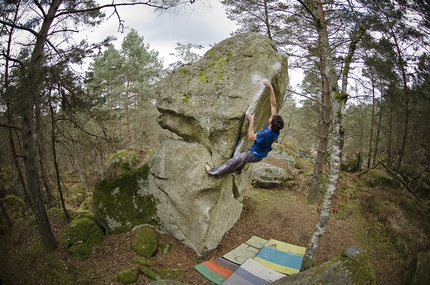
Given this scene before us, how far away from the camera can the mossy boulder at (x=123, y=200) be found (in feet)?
22.6

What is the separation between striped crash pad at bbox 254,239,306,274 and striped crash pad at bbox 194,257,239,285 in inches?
30.9

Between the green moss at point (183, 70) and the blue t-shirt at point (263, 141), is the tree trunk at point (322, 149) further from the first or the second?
the green moss at point (183, 70)

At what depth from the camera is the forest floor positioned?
226 inches

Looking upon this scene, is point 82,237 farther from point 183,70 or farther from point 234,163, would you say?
point 183,70

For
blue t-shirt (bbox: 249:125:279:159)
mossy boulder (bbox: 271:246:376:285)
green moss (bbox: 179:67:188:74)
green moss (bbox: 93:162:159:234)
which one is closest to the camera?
mossy boulder (bbox: 271:246:376:285)

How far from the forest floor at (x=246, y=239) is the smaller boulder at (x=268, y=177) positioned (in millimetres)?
1538

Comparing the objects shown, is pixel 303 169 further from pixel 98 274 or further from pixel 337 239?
pixel 98 274

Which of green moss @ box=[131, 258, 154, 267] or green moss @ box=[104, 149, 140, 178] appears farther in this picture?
green moss @ box=[104, 149, 140, 178]

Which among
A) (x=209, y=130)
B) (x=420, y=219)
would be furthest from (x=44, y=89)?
(x=420, y=219)

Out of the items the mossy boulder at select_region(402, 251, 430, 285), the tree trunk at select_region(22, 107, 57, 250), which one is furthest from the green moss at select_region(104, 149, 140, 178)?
the mossy boulder at select_region(402, 251, 430, 285)

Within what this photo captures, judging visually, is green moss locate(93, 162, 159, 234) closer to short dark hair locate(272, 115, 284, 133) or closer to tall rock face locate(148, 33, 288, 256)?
tall rock face locate(148, 33, 288, 256)

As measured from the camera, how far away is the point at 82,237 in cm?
640

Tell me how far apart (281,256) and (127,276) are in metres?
3.80

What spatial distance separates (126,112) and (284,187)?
463 inches
